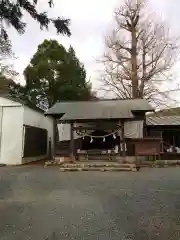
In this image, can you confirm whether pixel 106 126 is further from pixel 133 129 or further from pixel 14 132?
pixel 14 132

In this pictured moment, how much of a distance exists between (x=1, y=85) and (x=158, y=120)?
1604 cm

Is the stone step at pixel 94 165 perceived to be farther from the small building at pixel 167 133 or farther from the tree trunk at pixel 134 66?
the tree trunk at pixel 134 66

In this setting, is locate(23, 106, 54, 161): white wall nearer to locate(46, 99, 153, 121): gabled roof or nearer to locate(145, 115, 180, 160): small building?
locate(46, 99, 153, 121): gabled roof

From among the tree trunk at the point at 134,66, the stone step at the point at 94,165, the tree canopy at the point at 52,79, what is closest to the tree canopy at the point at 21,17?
the stone step at the point at 94,165

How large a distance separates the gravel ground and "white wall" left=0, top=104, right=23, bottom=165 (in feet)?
28.0

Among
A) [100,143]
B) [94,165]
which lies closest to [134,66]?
[100,143]

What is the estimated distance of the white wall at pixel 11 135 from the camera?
18828mm

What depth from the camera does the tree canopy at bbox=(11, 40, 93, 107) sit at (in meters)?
29.9

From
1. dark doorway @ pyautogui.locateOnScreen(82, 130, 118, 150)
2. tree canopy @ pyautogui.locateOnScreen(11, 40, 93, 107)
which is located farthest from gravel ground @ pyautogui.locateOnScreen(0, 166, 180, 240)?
tree canopy @ pyautogui.locateOnScreen(11, 40, 93, 107)

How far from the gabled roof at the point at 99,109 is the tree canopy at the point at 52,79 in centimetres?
970

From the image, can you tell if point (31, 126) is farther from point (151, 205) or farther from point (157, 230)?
point (157, 230)

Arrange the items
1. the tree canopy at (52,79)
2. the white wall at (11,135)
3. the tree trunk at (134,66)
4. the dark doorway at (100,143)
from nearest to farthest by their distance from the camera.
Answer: the white wall at (11,135), the dark doorway at (100,143), the tree trunk at (134,66), the tree canopy at (52,79)

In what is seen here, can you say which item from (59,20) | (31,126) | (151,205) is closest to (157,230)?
(151,205)

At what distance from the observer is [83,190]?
9094mm
